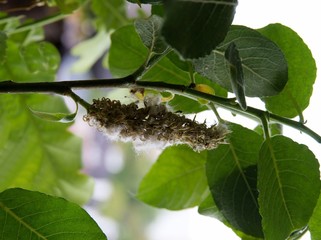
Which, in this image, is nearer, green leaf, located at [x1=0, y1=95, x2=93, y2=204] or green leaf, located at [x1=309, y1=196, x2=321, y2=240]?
green leaf, located at [x1=309, y1=196, x2=321, y2=240]

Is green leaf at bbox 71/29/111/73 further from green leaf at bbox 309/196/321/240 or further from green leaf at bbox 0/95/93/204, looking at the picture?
green leaf at bbox 309/196/321/240

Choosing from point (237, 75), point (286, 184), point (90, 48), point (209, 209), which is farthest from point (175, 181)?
point (90, 48)

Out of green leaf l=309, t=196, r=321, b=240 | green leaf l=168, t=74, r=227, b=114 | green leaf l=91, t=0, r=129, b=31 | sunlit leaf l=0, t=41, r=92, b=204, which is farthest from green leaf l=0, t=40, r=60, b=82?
green leaf l=309, t=196, r=321, b=240

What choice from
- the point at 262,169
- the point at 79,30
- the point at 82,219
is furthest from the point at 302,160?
the point at 79,30

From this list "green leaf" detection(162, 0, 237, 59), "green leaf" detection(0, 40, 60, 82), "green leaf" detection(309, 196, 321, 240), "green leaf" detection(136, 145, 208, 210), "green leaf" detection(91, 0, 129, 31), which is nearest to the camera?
"green leaf" detection(162, 0, 237, 59)

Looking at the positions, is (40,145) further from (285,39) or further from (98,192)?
(98,192)

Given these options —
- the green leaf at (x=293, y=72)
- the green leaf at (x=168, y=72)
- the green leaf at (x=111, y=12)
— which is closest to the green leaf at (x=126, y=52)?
the green leaf at (x=168, y=72)
